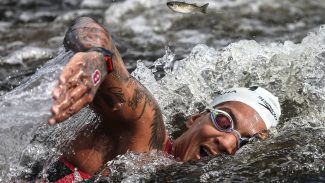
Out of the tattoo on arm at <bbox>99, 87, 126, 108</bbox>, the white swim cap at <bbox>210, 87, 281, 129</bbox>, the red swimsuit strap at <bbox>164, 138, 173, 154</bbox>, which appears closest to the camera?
the tattoo on arm at <bbox>99, 87, 126, 108</bbox>

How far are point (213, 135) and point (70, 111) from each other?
187 centimetres

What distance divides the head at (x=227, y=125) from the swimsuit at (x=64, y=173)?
0.77 m

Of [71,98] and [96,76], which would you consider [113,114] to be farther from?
[71,98]

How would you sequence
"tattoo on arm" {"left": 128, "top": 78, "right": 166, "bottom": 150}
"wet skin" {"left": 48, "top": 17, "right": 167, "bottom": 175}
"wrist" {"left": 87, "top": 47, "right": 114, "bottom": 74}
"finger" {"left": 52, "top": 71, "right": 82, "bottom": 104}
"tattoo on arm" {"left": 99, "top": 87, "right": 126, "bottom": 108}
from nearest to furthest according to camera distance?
1. "finger" {"left": 52, "top": 71, "right": 82, "bottom": 104}
2. "wet skin" {"left": 48, "top": 17, "right": 167, "bottom": 175}
3. "wrist" {"left": 87, "top": 47, "right": 114, "bottom": 74}
4. "tattoo on arm" {"left": 99, "top": 87, "right": 126, "bottom": 108}
5. "tattoo on arm" {"left": 128, "top": 78, "right": 166, "bottom": 150}

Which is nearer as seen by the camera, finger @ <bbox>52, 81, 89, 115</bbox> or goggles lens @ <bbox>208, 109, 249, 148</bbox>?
finger @ <bbox>52, 81, 89, 115</bbox>

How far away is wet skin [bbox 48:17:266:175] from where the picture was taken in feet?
10.0

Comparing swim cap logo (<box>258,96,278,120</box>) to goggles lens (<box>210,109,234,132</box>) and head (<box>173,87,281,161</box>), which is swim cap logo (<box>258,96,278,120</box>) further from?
goggles lens (<box>210,109,234,132</box>)

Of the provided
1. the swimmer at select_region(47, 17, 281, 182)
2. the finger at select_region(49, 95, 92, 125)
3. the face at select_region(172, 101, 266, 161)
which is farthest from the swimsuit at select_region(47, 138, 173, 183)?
the finger at select_region(49, 95, 92, 125)

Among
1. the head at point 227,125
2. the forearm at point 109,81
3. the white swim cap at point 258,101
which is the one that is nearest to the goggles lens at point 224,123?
the head at point 227,125

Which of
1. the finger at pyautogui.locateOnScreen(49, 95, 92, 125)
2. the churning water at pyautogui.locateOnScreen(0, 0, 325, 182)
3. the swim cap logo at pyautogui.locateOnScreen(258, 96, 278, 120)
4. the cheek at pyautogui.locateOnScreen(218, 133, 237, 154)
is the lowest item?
the churning water at pyautogui.locateOnScreen(0, 0, 325, 182)

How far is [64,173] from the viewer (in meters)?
4.30

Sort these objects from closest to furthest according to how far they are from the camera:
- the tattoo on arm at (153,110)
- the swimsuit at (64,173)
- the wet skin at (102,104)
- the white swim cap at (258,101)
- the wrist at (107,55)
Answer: the wet skin at (102,104) → the wrist at (107,55) → the tattoo on arm at (153,110) → the swimsuit at (64,173) → the white swim cap at (258,101)

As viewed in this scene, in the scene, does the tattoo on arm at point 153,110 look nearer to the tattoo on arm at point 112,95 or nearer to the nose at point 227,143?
the tattoo on arm at point 112,95

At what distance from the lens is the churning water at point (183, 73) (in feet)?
14.1
